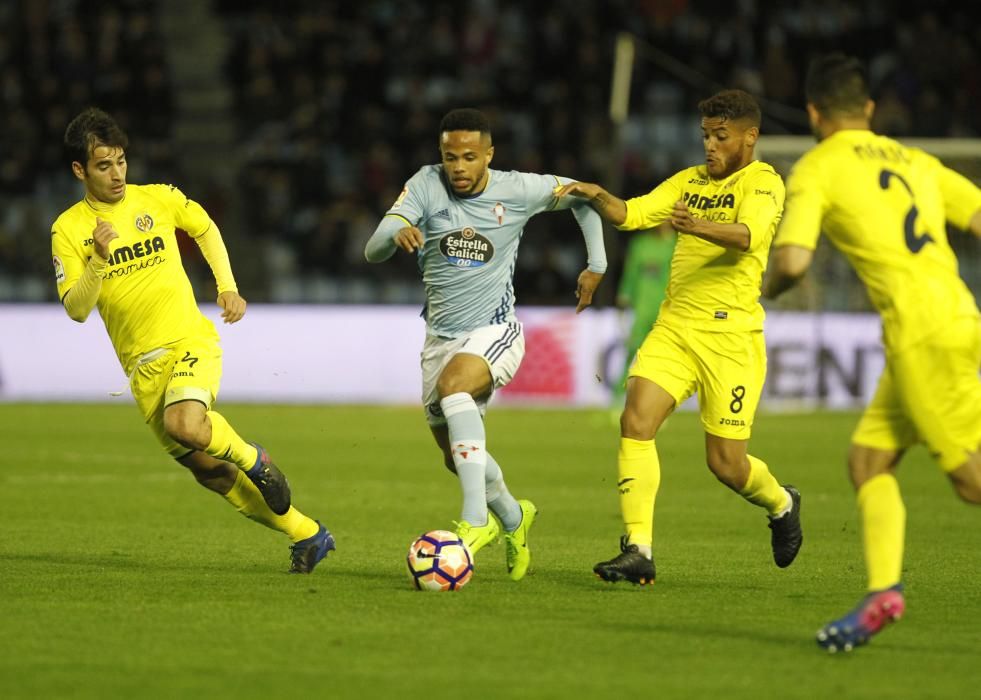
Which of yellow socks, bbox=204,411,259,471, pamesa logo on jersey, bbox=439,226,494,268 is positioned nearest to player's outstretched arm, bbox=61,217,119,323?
yellow socks, bbox=204,411,259,471

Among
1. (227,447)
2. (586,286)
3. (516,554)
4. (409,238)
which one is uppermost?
(409,238)

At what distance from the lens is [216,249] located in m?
8.47

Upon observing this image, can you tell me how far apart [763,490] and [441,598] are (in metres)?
1.91

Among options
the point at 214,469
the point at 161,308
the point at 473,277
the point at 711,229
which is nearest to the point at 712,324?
the point at 711,229

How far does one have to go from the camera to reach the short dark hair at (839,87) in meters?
6.04

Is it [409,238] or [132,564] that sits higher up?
[409,238]

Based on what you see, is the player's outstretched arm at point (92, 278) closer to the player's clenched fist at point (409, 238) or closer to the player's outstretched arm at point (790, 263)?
the player's clenched fist at point (409, 238)

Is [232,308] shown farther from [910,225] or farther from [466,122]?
[910,225]

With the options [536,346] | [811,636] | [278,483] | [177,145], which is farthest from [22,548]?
[177,145]

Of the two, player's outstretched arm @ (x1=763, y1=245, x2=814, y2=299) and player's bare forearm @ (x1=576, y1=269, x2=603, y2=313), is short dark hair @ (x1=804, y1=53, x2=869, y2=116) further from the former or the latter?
player's bare forearm @ (x1=576, y1=269, x2=603, y2=313)

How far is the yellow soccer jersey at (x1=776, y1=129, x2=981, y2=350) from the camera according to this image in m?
5.87

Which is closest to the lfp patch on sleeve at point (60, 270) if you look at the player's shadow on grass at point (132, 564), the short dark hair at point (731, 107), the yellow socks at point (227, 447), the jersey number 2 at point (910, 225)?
the yellow socks at point (227, 447)

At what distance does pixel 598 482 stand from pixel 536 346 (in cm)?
729

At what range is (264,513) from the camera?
8.30 m
